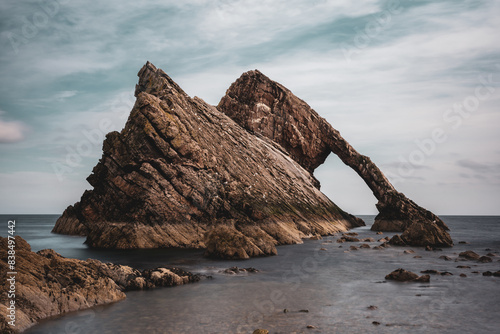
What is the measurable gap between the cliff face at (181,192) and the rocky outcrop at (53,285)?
22.2m

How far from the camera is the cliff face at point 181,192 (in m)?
58.2

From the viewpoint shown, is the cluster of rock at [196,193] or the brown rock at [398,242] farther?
the brown rock at [398,242]

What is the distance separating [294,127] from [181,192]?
5599 cm

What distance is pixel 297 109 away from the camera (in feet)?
374

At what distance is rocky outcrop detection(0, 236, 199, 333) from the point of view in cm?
2044

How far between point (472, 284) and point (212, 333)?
918 inches

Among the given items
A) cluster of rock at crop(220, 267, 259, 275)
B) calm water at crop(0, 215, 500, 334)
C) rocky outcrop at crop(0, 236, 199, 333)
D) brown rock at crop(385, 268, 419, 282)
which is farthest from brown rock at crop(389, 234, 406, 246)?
rocky outcrop at crop(0, 236, 199, 333)

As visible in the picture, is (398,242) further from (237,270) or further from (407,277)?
(237,270)

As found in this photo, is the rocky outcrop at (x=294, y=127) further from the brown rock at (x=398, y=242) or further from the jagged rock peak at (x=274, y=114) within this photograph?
the brown rock at (x=398, y=242)

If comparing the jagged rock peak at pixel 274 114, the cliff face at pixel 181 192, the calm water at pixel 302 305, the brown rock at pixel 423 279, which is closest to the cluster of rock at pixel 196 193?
the cliff face at pixel 181 192

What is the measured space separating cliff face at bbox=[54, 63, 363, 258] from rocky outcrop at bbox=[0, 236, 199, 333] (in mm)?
22202

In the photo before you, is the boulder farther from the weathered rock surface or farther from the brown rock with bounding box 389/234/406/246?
the weathered rock surface

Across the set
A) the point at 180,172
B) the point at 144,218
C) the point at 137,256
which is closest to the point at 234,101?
the point at 180,172

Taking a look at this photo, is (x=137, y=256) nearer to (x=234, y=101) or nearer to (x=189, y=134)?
(x=189, y=134)
